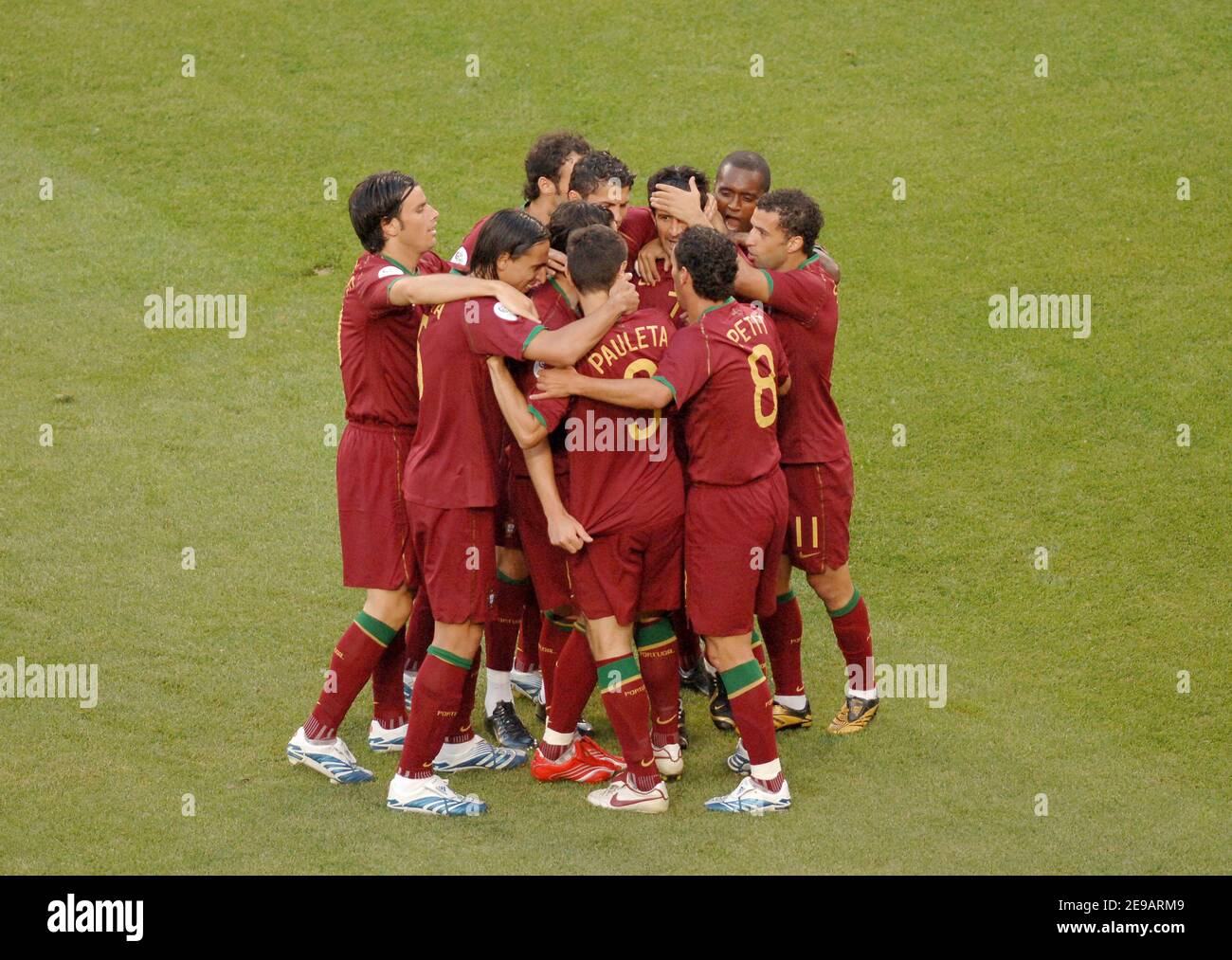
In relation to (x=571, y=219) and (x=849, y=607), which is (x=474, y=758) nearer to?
(x=849, y=607)

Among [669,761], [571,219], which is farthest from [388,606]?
[571,219]

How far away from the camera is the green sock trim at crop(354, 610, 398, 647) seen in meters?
6.07

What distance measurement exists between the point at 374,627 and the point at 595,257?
1.77 m

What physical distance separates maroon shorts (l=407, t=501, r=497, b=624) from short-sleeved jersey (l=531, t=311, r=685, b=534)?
39cm

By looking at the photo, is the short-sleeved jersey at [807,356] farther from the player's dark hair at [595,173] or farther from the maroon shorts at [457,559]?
the maroon shorts at [457,559]

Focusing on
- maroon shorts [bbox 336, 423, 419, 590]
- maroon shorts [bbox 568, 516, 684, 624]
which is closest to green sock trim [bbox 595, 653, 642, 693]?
maroon shorts [bbox 568, 516, 684, 624]

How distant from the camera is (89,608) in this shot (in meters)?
7.48

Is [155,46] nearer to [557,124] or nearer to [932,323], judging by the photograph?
[557,124]

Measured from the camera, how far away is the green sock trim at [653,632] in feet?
19.7

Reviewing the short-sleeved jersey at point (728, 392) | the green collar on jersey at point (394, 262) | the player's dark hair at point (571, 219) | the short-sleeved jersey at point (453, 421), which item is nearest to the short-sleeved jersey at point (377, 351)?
the green collar on jersey at point (394, 262)

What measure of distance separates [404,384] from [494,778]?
168 centimetres

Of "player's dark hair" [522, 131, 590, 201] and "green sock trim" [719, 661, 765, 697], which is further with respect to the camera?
"player's dark hair" [522, 131, 590, 201]

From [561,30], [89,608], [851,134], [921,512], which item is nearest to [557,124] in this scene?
[561,30]

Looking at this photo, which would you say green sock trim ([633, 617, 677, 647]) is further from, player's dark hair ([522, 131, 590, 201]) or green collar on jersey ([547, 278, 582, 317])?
player's dark hair ([522, 131, 590, 201])
